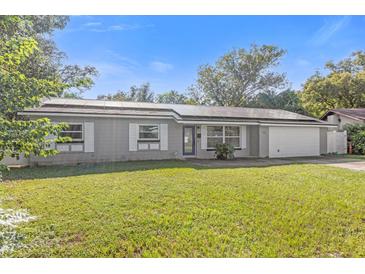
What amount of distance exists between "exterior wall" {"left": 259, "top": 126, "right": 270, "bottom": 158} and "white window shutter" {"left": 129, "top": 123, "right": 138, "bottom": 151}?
24.2 feet

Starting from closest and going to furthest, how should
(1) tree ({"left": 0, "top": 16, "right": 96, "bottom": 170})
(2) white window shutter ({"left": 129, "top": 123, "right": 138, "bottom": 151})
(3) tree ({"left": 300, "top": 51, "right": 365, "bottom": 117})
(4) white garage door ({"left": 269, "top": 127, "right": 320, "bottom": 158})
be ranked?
(1) tree ({"left": 0, "top": 16, "right": 96, "bottom": 170}) < (2) white window shutter ({"left": 129, "top": 123, "right": 138, "bottom": 151}) < (4) white garage door ({"left": 269, "top": 127, "right": 320, "bottom": 158}) < (3) tree ({"left": 300, "top": 51, "right": 365, "bottom": 117})

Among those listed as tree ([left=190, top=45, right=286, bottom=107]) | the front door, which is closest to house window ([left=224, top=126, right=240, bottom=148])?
the front door

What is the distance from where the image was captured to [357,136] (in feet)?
58.4

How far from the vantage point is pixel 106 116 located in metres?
11.9

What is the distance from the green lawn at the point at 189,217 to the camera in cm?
340

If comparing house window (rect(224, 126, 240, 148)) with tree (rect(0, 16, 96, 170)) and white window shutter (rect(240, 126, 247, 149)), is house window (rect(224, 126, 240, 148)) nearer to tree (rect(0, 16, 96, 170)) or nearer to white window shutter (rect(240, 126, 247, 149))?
white window shutter (rect(240, 126, 247, 149))

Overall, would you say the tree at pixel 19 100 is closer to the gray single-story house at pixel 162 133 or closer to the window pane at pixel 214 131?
the gray single-story house at pixel 162 133

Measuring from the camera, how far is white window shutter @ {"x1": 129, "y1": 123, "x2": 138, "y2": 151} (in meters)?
12.4

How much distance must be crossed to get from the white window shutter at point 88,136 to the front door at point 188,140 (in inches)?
197
